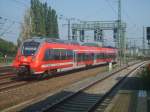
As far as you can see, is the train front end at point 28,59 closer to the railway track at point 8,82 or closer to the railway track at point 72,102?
the railway track at point 8,82

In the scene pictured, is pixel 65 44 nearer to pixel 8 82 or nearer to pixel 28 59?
pixel 28 59

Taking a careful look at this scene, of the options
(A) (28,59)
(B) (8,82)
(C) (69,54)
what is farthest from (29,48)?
(C) (69,54)

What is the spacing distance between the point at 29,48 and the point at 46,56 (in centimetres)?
140

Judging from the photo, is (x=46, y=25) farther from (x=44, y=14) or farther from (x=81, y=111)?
(x=81, y=111)

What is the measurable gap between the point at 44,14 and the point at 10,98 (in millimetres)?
50859

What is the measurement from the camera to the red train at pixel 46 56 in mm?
22719

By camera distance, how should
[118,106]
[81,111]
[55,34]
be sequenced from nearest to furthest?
[81,111] < [118,106] < [55,34]

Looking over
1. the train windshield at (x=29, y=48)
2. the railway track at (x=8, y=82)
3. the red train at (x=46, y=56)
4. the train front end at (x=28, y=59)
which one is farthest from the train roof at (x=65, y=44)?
the railway track at (x=8, y=82)

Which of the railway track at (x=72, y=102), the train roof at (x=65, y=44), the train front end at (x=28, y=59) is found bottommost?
the railway track at (x=72, y=102)

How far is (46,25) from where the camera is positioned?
207 feet

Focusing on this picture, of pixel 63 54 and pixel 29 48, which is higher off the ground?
pixel 29 48

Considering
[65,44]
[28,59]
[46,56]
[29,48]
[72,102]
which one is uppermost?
[65,44]

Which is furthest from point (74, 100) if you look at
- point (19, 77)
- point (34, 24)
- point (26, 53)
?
point (34, 24)

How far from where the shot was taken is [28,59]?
22.7 metres
